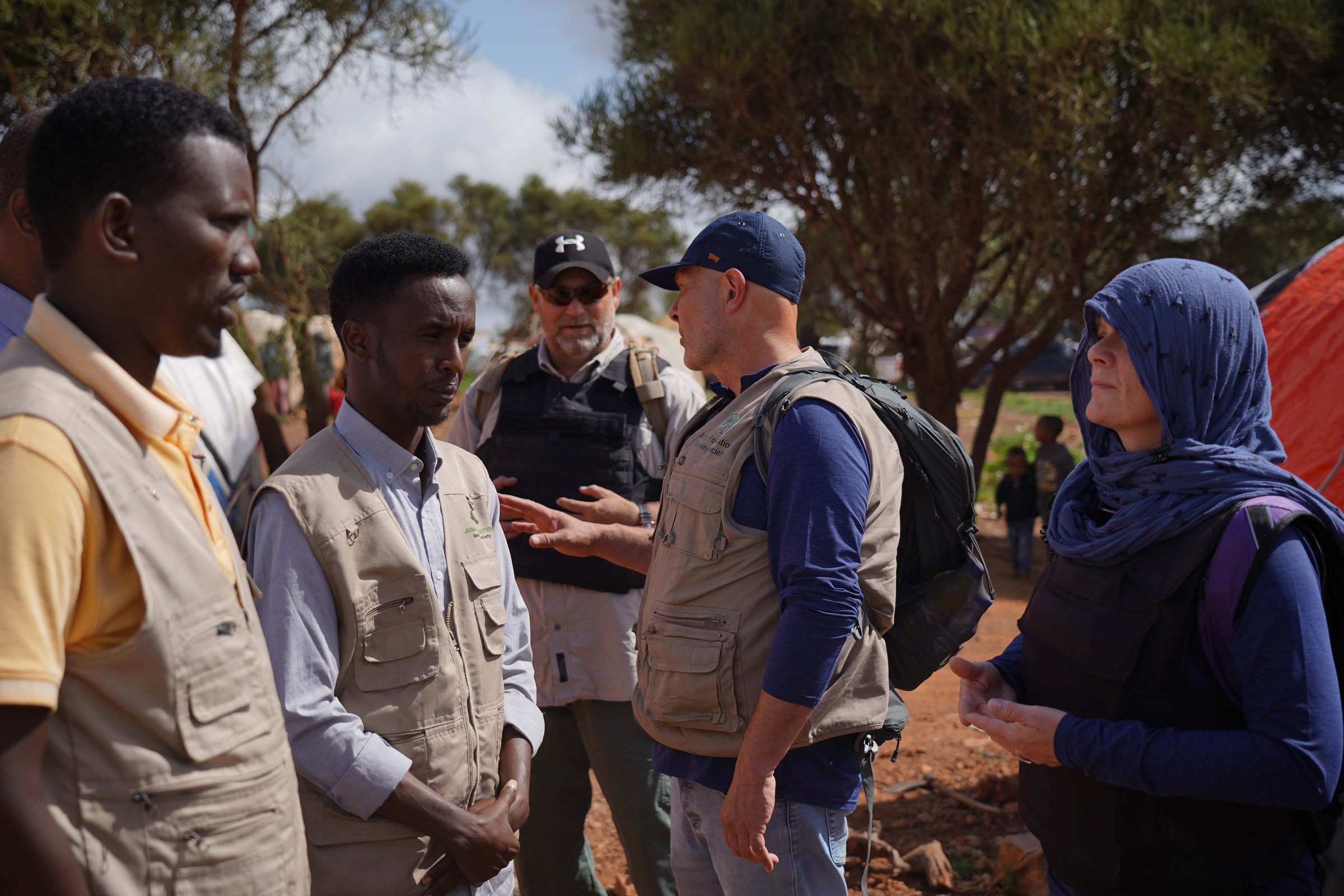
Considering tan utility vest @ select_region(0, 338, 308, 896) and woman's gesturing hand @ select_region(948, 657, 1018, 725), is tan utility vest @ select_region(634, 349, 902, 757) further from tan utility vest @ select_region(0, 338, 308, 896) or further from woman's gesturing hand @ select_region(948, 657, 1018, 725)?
tan utility vest @ select_region(0, 338, 308, 896)

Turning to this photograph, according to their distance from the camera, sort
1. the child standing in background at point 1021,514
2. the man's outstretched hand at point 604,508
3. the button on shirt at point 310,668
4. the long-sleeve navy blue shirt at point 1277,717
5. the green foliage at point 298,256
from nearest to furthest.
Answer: the long-sleeve navy blue shirt at point 1277,717
the button on shirt at point 310,668
the man's outstretched hand at point 604,508
the green foliage at point 298,256
the child standing in background at point 1021,514

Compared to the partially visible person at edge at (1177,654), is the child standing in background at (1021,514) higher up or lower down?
lower down

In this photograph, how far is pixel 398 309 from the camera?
2201 millimetres

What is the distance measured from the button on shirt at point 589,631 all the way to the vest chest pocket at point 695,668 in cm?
88

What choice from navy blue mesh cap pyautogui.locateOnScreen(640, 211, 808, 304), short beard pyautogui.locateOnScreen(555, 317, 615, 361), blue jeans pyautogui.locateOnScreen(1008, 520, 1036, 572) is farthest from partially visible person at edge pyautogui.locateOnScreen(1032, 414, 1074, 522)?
navy blue mesh cap pyautogui.locateOnScreen(640, 211, 808, 304)

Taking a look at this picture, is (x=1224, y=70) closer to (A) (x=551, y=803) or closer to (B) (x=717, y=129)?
(B) (x=717, y=129)

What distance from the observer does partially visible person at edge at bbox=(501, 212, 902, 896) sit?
218cm

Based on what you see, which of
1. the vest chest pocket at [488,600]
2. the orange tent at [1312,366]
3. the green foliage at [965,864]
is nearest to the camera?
the vest chest pocket at [488,600]

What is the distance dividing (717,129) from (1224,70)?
475 centimetres

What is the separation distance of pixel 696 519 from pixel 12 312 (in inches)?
61.5

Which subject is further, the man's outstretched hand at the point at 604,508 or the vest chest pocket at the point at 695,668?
the man's outstretched hand at the point at 604,508

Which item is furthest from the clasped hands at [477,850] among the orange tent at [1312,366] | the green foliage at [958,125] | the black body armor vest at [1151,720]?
the green foliage at [958,125]

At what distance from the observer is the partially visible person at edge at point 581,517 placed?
3.31 metres

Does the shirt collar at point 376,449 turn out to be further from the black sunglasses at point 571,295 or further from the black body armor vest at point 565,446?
the black sunglasses at point 571,295
